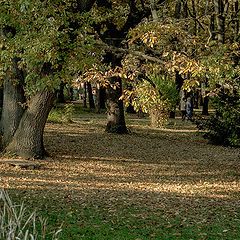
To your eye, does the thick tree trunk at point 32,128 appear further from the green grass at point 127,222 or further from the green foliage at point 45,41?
the green grass at point 127,222

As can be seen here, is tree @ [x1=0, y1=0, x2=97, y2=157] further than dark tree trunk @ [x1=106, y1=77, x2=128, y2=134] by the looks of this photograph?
No

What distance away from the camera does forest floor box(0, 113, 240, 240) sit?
604 centimetres

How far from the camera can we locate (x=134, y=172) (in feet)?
36.3

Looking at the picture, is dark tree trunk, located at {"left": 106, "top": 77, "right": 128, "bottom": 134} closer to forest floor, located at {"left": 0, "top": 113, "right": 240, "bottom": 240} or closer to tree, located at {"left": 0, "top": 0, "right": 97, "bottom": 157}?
forest floor, located at {"left": 0, "top": 113, "right": 240, "bottom": 240}

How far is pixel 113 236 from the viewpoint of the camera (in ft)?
17.9

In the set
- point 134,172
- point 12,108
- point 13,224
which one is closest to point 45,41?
point 12,108

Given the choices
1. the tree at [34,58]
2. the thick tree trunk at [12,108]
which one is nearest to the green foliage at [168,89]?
the tree at [34,58]

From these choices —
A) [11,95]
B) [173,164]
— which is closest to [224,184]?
[173,164]

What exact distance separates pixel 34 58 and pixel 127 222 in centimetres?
481

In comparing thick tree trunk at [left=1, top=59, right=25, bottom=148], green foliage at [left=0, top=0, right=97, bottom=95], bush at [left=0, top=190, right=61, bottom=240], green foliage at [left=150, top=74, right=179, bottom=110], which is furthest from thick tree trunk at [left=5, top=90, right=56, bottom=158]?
green foliage at [left=150, top=74, right=179, bottom=110]

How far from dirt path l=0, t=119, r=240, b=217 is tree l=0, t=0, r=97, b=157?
1.21 m

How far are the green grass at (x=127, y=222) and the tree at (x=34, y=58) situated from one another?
145 inches

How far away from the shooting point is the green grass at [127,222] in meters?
5.58

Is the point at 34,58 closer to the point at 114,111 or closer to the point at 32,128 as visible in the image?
the point at 32,128
